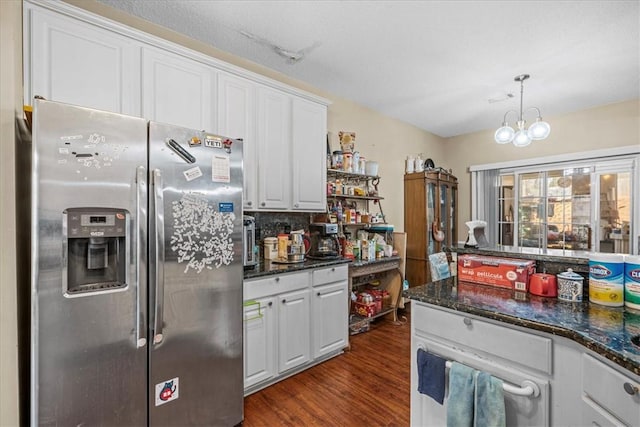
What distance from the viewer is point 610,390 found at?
0.93 meters

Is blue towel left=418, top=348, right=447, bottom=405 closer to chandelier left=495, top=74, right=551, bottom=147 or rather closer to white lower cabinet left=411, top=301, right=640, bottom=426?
white lower cabinet left=411, top=301, right=640, bottom=426

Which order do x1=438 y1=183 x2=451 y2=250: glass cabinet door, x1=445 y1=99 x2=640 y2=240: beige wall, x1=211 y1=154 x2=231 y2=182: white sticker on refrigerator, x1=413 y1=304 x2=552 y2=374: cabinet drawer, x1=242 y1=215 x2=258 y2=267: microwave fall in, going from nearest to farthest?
x1=413 y1=304 x2=552 y2=374: cabinet drawer < x1=211 y1=154 x2=231 y2=182: white sticker on refrigerator < x1=242 y1=215 x2=258 y2=267: microwave < x1=445 y1=99 x2=640 y2=240: beige wall < x1=438 y1=183 x2=451 y2=250: glass cabinet door

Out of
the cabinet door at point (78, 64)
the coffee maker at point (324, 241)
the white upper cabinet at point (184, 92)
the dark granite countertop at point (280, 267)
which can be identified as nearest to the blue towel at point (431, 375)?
the dark granite countertop at point (280, 267)

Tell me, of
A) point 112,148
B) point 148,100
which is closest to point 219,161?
point 112,148

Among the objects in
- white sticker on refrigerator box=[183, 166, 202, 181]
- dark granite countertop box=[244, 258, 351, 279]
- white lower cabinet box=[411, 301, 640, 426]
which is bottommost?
white lower cabinet box=[411, 301, 640, 426]

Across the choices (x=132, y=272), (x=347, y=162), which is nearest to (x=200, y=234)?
(x=132, y=272)

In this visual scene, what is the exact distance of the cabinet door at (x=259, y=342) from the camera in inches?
82.9

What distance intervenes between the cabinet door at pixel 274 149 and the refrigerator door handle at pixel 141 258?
1100 millimetres

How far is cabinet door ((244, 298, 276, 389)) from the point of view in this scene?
2105 millimetres

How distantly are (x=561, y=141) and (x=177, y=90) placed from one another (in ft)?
15.9

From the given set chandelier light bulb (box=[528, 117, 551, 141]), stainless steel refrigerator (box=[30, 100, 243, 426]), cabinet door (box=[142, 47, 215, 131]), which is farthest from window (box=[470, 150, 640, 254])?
stainless steel refrigerator (box=[30, 100, 243, 426])

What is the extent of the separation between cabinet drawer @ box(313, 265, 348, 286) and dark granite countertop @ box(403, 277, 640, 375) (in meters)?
1.08

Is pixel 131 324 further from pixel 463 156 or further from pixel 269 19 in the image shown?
pixel 463 156

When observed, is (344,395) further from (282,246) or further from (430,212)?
(430,212)
